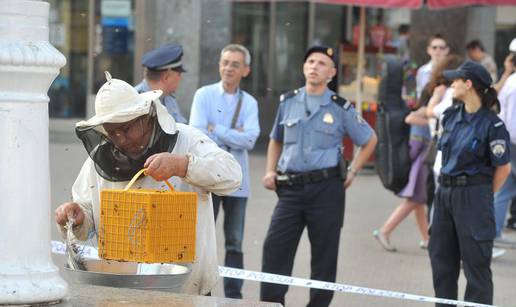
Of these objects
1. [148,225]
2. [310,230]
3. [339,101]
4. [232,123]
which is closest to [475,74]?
[339,101]

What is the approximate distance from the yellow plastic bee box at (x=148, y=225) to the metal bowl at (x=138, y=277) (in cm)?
20

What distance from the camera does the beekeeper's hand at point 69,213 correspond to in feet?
14.6

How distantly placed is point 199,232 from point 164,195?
61 centimetres

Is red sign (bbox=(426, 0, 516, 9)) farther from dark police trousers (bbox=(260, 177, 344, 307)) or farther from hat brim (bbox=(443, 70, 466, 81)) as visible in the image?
dark police trousers (bbox=(260, 177, 344, 307))

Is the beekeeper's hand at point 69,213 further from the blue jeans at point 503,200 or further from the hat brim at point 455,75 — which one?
the blue jeans at point 503,200

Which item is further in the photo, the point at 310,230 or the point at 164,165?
the point at 310,230

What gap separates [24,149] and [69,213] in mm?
926

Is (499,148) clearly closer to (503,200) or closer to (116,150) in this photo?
(116,150)

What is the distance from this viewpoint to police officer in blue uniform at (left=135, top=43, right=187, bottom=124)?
7.01 m

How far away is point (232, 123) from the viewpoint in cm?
788

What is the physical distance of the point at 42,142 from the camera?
3.62 m

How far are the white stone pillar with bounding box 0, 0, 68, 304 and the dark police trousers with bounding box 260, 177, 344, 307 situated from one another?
3.51 meters

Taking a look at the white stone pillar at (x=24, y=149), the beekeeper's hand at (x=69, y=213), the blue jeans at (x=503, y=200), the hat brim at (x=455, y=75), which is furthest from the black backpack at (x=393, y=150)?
the white stone pillar at (x=24, y=149)

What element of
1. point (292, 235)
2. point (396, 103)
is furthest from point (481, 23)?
point (292, 235)
